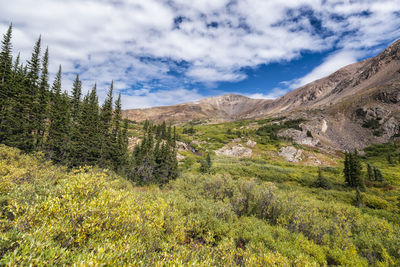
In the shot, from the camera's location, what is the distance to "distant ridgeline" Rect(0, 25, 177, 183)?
1503 inches

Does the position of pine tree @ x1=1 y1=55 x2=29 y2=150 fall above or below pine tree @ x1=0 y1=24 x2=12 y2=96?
below

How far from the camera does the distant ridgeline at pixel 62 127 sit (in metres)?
38.2

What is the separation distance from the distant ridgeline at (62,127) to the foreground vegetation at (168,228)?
18.0 meters

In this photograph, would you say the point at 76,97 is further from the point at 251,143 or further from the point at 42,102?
the point at 251,143

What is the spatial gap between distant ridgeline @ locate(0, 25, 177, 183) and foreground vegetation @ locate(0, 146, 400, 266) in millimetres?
18002

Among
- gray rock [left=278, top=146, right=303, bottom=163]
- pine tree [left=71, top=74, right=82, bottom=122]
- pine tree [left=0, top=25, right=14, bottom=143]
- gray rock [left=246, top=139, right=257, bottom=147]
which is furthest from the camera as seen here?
gray rock [left=246, top=139, right=257, bottom=147]

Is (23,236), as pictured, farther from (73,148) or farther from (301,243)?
(73,148)

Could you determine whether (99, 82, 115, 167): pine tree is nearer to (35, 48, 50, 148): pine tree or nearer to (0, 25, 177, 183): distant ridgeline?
(0, 25, 177, 183): distant ridgeline

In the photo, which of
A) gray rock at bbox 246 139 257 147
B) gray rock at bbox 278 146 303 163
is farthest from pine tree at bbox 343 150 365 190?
gray rock at bbox 246 139 257 147

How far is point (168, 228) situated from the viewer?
41.1ft

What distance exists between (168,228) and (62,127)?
5132 cm

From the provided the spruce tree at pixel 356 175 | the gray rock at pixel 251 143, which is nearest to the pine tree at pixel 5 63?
the spruce tree at pixel 356 175

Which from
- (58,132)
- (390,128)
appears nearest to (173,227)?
(58,132)

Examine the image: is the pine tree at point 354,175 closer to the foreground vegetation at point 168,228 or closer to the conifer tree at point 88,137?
the foreground vegetation at point 168,228
